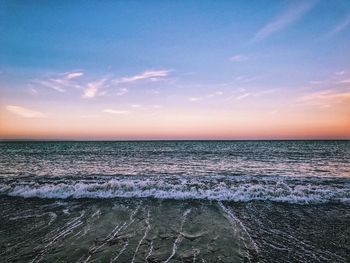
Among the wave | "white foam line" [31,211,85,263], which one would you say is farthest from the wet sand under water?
the wave

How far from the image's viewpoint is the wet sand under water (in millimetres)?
5820

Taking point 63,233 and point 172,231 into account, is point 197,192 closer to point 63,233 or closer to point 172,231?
point 172,231

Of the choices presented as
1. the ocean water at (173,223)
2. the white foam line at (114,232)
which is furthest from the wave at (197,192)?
the white foam line at (114,232)

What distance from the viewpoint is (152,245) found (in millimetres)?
6348

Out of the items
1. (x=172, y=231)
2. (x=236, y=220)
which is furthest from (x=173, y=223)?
(x=236, y=220)

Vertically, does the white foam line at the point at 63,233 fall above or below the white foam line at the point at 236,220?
above

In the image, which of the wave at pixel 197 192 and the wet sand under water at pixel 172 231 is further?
the wave at pixel 197 192

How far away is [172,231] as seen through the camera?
7.30 metres

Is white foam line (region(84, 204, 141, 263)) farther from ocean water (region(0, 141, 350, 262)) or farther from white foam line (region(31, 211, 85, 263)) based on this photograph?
white foam line (region(31, 211, 85, 263))

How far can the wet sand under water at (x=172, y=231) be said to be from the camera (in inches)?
229

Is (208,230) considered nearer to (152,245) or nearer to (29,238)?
(152,245)

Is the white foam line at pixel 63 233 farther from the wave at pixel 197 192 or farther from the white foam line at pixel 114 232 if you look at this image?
the wave at pixel 197 192

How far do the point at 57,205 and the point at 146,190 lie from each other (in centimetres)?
445

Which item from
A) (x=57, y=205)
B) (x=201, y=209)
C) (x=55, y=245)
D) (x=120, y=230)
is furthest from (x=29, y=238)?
(x=201, y=209)
